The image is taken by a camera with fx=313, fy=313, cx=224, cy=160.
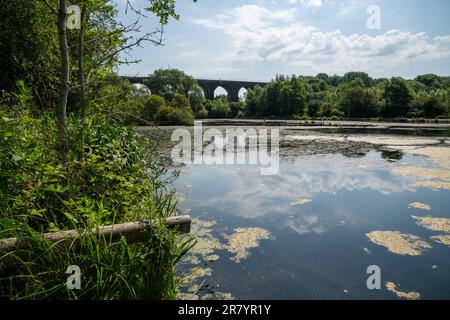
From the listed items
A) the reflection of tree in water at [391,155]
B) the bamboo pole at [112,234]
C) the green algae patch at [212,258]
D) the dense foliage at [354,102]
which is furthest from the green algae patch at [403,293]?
the dense foliage at [354,102]

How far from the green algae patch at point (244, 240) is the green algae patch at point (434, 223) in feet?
11.5

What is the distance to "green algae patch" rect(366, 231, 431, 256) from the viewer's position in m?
5.65

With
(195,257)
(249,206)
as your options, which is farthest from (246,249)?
(249,206)

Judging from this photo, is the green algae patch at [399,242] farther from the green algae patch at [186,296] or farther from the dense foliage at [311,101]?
the dense foliage at [311,101]

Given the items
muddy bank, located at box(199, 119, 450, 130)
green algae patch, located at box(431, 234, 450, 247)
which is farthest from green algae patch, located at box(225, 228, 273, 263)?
muddy bank, located at box(199, 119, 450, 130)

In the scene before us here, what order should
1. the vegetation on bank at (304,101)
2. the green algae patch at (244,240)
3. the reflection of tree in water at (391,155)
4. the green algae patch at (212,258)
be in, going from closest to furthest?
the green algae patch at (212,258) → the green algae patch at (244,240) → the reflection of tree in water at (391,155) → the vegetation on bank at (304,101)

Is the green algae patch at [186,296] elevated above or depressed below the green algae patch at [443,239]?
below

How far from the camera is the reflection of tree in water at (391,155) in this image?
49.7 feet

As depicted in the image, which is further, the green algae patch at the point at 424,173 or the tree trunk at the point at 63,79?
the green algae patch at the point at 424,173

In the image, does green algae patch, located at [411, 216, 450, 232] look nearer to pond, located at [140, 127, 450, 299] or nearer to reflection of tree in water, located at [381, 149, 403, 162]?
pond, located at [140, 127, 450, 299]

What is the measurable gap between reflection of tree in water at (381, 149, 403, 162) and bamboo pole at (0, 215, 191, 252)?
13803 millimetres

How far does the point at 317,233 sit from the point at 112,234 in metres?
4.50

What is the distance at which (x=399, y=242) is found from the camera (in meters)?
5.97

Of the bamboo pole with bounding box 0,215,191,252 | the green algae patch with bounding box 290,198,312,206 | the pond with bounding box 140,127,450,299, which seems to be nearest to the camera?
the bamboo pole with bounding box 0,215,191,252
